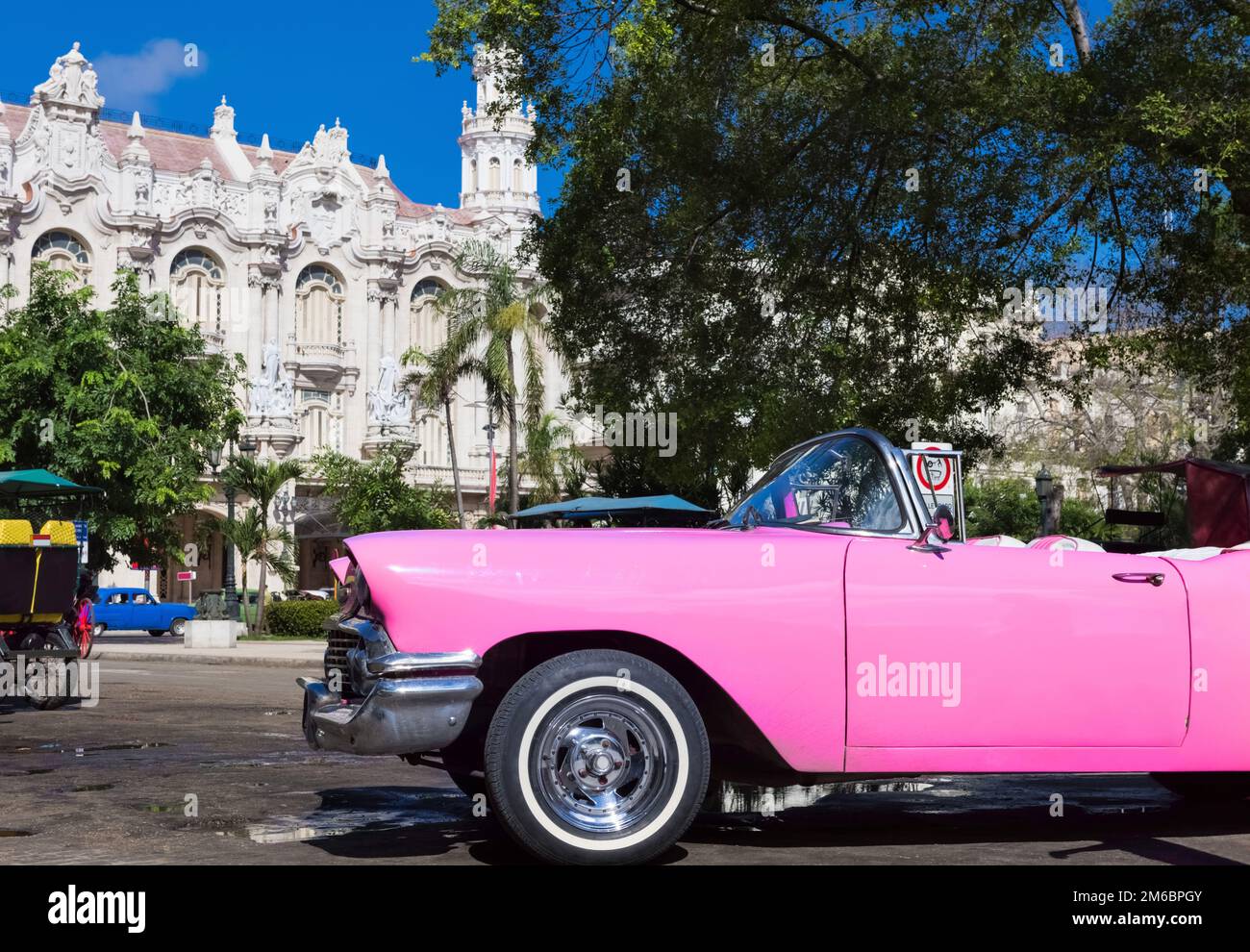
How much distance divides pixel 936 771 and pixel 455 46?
49.3 ft

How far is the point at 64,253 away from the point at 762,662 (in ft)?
214

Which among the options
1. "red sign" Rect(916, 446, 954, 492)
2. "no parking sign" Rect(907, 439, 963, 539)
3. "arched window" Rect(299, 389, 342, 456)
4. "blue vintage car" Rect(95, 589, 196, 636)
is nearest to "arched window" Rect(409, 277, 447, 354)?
"arched window" Rect(299, 389, 342, 456)

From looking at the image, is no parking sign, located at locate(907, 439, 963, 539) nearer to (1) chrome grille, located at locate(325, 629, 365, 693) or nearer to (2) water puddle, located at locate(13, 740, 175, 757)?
(1) chrome grille, located at locate(325, 629, 365, 693)

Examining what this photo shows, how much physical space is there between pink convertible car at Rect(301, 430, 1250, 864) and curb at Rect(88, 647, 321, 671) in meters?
18.0

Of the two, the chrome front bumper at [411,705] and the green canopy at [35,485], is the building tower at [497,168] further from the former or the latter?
the chrome front bumper at [411,705]

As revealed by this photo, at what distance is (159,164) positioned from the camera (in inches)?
2832

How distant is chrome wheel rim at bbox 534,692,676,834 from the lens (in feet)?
15.7

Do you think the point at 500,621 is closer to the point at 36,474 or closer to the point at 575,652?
the point at 575,652

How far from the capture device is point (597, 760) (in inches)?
190

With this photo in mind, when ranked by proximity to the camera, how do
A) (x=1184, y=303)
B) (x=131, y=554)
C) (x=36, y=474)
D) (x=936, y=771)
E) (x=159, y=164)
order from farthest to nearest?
(x=159, y=164), (x=131, y=554), (x=1184, y=303), (x=36, y=474), (x=936, y=771)

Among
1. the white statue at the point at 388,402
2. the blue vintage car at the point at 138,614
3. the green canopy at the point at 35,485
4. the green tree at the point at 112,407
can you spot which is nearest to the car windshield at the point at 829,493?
the green canopy at the point at 35,485

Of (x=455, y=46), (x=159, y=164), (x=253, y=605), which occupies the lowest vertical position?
(x=253, y=605)

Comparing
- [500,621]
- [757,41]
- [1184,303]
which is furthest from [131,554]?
[500,621]

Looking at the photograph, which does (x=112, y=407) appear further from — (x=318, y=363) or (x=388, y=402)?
(x=318, y=363)
